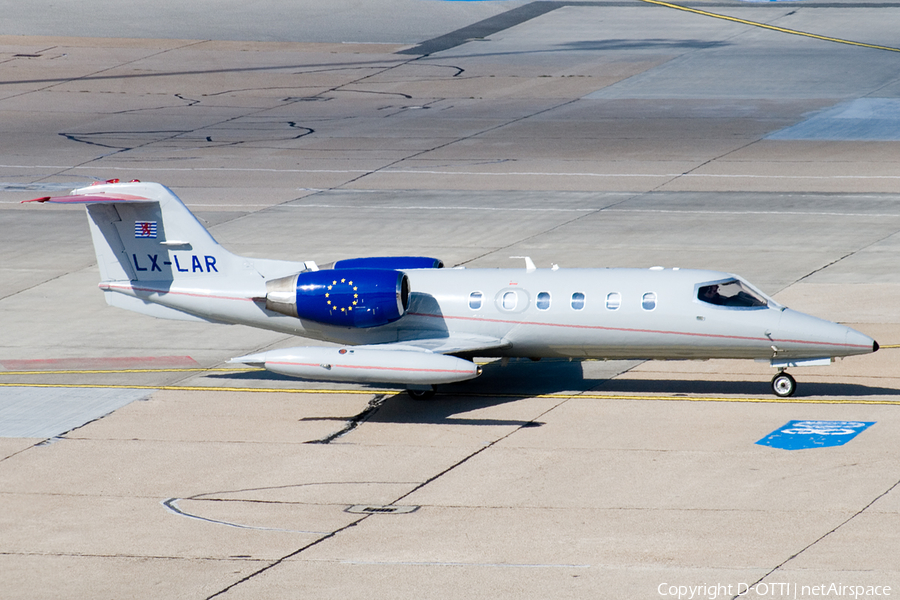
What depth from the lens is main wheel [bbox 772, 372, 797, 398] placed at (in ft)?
90.5

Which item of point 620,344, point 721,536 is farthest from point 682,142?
point 721,536

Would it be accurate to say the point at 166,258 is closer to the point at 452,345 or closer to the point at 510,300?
the point at 452,345

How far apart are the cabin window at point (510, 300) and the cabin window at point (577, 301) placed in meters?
1.18

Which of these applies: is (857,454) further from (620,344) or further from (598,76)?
(598,76)

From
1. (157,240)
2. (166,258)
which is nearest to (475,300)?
(166,258)

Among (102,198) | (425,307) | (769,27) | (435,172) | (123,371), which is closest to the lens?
(425,307)

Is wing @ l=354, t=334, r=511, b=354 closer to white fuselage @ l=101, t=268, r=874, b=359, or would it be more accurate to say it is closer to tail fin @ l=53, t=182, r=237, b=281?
white fuselage @ l=101, t=268, r=874, b=359

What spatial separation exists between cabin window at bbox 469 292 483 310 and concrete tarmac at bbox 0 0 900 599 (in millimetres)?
1907

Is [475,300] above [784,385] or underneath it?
above

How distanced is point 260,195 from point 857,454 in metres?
30.4

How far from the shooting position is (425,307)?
95.1ft

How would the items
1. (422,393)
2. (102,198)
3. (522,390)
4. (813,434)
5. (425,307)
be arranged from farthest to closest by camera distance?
(102,198) → (522,390) → (425,307) → (422,393) → (813,434)

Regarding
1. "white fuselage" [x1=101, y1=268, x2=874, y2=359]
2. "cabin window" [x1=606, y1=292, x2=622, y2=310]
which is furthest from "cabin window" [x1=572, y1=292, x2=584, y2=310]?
"cabin window" [x1=606, y1=292, x2=622, y2=310]

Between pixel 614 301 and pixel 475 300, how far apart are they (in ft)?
9.58
